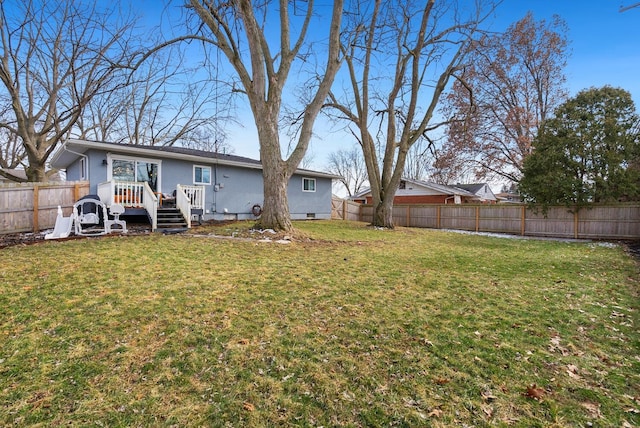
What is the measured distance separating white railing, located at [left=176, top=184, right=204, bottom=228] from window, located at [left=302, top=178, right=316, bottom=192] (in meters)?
7.27

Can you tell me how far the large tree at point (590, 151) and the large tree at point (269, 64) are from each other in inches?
427

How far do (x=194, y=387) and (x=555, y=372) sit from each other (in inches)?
114

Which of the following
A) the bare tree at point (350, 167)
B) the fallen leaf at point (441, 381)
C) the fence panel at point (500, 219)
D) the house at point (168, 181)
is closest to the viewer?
the fallen leaf at point (441, 381)

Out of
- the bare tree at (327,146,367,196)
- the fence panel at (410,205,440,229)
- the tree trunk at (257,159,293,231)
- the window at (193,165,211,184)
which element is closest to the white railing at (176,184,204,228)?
the window at (193,165,211,184)

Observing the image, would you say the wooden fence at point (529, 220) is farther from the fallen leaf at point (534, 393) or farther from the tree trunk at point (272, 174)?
the fallen leaf at point (534, 393)

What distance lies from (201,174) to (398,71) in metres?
10.2

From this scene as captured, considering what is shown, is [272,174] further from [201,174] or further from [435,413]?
[435,413]

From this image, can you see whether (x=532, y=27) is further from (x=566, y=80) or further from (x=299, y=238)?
(x=299, y=238)

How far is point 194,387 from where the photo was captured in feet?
7.39

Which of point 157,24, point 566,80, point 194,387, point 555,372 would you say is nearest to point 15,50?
point 157,24

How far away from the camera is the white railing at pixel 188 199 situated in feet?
33.6

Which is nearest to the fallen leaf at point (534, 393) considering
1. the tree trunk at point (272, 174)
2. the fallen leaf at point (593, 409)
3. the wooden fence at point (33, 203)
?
the fallen leaf at point (593, 409)

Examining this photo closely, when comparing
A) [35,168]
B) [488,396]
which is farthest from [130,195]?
[488,396]

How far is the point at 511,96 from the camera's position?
64.5 ft
